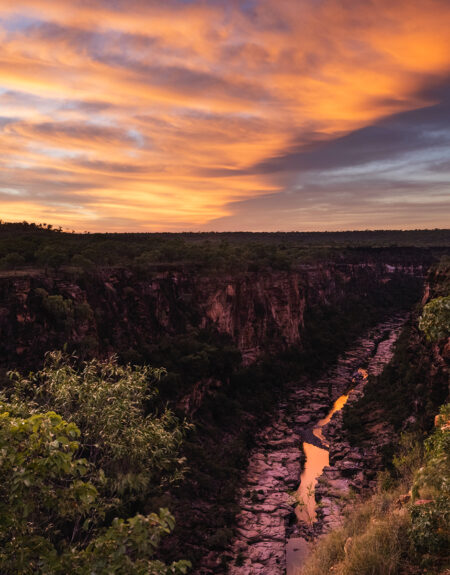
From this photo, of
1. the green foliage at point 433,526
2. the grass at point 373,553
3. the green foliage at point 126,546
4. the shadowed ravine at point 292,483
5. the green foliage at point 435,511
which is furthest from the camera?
the shadowed ravine at point 292,483

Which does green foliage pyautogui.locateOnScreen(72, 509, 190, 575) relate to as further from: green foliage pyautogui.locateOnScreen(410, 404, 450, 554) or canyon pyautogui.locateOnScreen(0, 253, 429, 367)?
canyon pyautogui.locateOnScreen(0, 253, 429, 367)

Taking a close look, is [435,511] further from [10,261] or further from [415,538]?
[10,261]

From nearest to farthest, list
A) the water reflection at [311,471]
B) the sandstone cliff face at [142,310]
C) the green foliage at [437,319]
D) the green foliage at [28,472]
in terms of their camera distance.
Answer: the green foliage at [28,472] < the green foliage at [437,319] < the water reflection at [311,471] < the sandstone cliff face at [142,310]

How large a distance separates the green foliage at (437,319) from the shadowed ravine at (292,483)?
24.6 m

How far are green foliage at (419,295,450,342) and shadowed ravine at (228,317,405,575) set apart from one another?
24612 millimetres

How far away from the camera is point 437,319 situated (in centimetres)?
978

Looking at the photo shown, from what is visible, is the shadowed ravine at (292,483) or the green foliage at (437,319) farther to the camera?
the shadowed ravine at (292,483)

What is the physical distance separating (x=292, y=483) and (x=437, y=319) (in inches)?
1290

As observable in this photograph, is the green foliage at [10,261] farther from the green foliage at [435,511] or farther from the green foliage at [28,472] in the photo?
the green foliage at [435,511]

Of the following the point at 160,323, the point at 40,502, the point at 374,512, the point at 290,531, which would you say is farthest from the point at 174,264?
the point at 40,502

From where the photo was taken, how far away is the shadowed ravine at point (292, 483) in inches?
1138

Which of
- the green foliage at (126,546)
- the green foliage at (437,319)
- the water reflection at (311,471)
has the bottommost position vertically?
the water reflection at (311,471)

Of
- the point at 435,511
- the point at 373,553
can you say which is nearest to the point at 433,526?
the point at 435,511

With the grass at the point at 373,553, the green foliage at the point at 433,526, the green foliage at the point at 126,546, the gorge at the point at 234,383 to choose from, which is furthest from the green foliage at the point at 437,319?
the gorge at the point at 234,383
